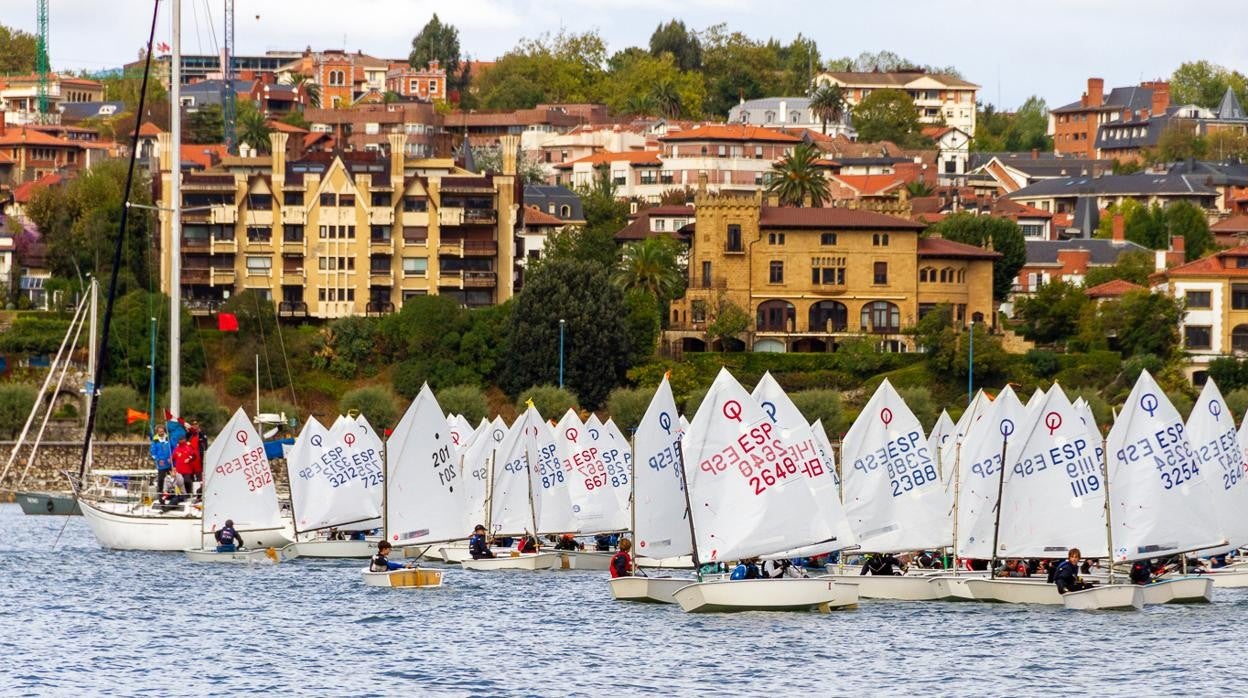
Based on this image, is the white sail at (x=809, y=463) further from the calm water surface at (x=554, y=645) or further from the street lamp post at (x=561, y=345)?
the street lamp post at (x=561, y=345)

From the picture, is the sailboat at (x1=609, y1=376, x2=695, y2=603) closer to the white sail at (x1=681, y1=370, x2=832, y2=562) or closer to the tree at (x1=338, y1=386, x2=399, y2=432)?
the white sail at (x1=681, y1=370, x2=832, y2=562)

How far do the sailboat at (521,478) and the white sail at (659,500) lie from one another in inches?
588

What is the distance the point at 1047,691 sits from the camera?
156 feet

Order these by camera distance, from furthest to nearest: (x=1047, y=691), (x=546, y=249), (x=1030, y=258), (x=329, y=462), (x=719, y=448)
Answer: (x=1030, y=258), (x=546, y=249), (x=329, y=462), (x=719, y=448), (x=1047, y=691)

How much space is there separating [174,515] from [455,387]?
54217 millimetres

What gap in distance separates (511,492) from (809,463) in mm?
22388

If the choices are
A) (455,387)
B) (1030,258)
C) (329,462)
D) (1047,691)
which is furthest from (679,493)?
(1030,258)

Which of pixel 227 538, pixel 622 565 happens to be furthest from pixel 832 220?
pixel 622 565

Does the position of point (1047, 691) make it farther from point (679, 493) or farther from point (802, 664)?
point (679, 493)

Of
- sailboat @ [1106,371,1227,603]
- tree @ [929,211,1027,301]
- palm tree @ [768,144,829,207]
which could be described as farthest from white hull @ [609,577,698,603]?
palm tree @ [768,144,829,207]

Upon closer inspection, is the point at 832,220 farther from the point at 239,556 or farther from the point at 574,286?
the point at 239,556

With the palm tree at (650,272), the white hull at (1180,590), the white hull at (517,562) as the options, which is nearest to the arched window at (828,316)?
the palm tree at (650,272)

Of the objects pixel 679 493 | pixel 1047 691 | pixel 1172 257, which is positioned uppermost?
pixel 1172 257

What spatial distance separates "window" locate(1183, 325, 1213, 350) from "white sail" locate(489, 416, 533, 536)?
227 feet
